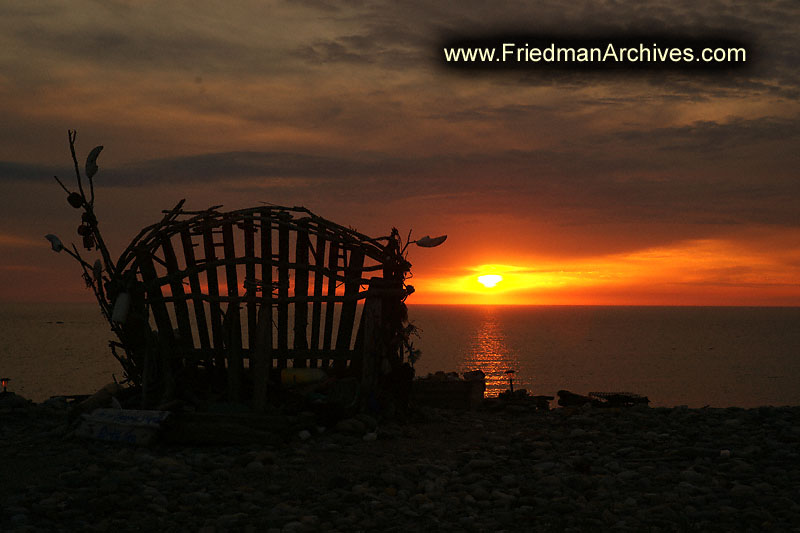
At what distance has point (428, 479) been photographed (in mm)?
8414

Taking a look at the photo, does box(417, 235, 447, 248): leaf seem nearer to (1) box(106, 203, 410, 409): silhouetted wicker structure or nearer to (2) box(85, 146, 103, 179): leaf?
(1) box(106, 203, 410, 409): silhouetted wicker structure

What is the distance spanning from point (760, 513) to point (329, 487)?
171 inches

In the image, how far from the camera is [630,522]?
6.84m

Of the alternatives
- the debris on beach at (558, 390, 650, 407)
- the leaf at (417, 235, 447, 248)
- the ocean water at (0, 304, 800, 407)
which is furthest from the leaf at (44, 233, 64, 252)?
the ocean water at (0, 304, 800, 407)

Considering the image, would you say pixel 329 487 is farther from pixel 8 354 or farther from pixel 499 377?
pixel 8 354

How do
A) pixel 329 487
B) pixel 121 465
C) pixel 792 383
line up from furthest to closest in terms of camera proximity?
pixel 792 383 < pixel 121 465 < pixel 329 487

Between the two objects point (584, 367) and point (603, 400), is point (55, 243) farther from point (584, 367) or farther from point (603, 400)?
point (584, 367)

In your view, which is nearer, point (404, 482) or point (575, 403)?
point (404, 482)

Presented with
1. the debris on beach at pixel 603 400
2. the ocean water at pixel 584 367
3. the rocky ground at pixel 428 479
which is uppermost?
the debris on beach at pixel 603 400

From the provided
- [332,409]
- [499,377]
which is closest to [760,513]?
[332,409]

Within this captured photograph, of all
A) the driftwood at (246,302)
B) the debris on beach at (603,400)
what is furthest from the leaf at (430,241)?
the debris on beach at (603,400)

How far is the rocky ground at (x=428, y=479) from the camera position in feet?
23.0

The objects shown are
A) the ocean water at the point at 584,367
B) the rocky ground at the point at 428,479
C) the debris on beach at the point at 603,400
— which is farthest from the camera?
the ocean water at the point at 584,367

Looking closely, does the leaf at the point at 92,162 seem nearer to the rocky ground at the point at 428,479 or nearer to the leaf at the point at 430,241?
the rocky ground at the point at 428,479
